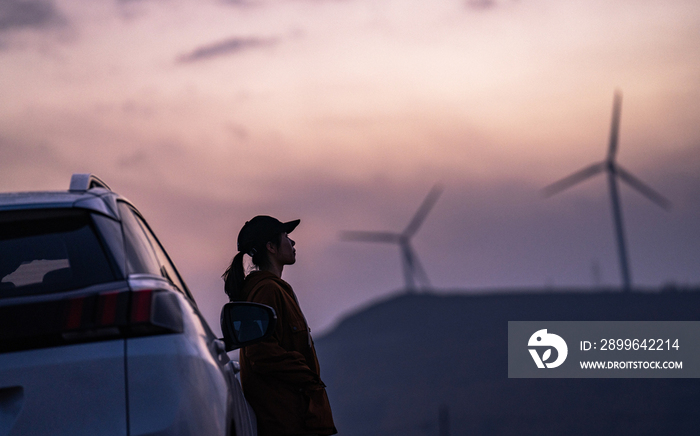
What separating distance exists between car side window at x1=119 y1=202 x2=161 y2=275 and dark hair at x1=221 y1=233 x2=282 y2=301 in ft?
6.40

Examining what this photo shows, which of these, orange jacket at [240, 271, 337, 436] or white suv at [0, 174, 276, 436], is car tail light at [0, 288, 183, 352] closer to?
white suv at [0, 174, 276, 436]

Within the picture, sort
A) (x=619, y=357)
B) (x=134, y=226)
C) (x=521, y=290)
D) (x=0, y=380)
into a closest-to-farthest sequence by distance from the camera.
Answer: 1. (x=0, y=380)
2. (x=134, y=226)
3. (x=619, y=357)
4. (x=521, y=290)

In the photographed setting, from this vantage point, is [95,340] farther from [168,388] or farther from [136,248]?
[136,248]

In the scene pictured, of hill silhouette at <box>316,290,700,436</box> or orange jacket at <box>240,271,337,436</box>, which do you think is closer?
orange jacket at <box>240,271,337,436</box>

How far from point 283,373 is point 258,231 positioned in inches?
38.8

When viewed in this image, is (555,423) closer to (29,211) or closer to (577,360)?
(577,360)

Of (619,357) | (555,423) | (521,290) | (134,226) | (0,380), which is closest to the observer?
(0,380)

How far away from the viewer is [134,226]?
123 inches

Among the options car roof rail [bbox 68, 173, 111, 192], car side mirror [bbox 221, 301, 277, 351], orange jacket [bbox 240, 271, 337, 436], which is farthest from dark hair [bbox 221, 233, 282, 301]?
car roof rail [bbox 68, 173, 111, 192]

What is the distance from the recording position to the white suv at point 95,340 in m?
2.39

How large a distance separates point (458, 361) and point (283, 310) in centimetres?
12104

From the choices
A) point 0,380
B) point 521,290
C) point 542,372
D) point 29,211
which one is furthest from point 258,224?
point 521,290

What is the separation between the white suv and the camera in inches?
94.0

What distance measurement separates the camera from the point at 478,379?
370 feet
